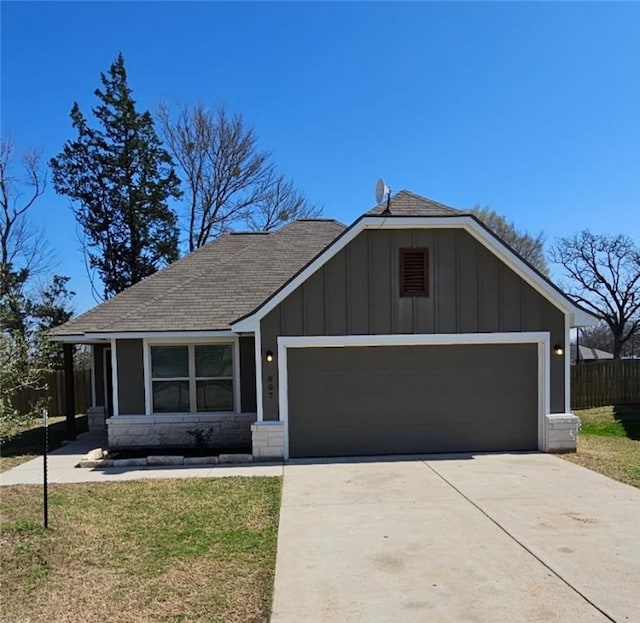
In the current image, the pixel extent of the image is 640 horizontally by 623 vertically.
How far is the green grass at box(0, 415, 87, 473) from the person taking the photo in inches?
397

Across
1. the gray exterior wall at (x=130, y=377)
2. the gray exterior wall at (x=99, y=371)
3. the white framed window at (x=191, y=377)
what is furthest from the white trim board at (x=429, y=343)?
the gray exterior wall at (x=99, y=371)

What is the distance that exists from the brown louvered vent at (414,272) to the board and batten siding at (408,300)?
0.31 feet

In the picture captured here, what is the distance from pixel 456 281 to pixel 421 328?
1.08 meters

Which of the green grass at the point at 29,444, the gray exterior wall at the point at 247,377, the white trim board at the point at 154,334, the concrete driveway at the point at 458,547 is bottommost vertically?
the green grass at the point at 29,444

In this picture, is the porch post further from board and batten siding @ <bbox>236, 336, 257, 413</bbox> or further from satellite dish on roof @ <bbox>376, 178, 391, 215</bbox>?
satellite dish on roof @ <bbox>376, 178, 391, 215</bbox>

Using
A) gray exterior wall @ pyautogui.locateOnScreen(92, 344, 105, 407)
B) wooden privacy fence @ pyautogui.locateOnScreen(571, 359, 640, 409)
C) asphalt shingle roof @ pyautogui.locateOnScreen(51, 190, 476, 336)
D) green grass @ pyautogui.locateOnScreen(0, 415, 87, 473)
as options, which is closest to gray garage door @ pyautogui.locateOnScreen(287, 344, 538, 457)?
asphalt shingle roof @ pyautogui.locateOnScreen(51, 190, 476, 336)

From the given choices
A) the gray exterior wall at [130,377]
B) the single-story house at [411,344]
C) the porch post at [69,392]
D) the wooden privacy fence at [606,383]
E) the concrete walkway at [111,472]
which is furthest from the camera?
the wooden privacy fence at [606,383]

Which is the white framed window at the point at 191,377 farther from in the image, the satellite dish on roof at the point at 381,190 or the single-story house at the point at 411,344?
the satellite dish on roof at the point at 381,190

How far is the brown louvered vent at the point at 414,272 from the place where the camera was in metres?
9.45

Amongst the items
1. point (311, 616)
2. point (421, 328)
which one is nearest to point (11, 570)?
point (311, 616)

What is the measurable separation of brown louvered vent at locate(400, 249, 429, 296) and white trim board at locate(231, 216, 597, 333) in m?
0.49

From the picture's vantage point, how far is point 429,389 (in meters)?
9.70

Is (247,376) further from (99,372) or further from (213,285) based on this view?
(99,372)

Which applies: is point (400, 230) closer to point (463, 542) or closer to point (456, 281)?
point (456, 281)
